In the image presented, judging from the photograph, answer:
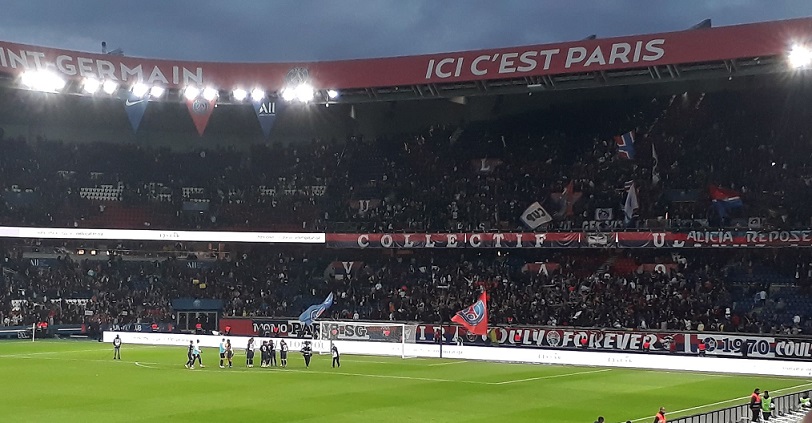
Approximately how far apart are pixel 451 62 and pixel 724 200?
56.6 feet

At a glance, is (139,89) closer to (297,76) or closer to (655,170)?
(297,76)

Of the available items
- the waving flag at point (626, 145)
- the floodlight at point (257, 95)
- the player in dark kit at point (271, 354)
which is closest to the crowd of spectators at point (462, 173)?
the waving flag at point (626, 145)

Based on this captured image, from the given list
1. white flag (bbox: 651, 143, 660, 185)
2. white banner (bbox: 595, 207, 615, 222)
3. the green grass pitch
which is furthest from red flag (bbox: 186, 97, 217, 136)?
white flag (bbox: 651, 143, 660, 185)

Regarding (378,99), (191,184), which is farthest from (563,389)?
(191,184)

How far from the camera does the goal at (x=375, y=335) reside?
5172cm

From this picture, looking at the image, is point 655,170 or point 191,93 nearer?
point 191,93

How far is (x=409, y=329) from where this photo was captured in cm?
5250

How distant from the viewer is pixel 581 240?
55344mm

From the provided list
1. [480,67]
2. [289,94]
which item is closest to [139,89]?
[289,94]

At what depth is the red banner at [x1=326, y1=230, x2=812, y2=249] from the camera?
50062 millimetres

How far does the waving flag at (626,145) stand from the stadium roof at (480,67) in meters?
6.76

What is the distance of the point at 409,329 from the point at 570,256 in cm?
1269

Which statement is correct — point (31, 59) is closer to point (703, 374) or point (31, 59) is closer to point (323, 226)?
point (323, 226)

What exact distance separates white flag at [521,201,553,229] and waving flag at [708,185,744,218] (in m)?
9.75
